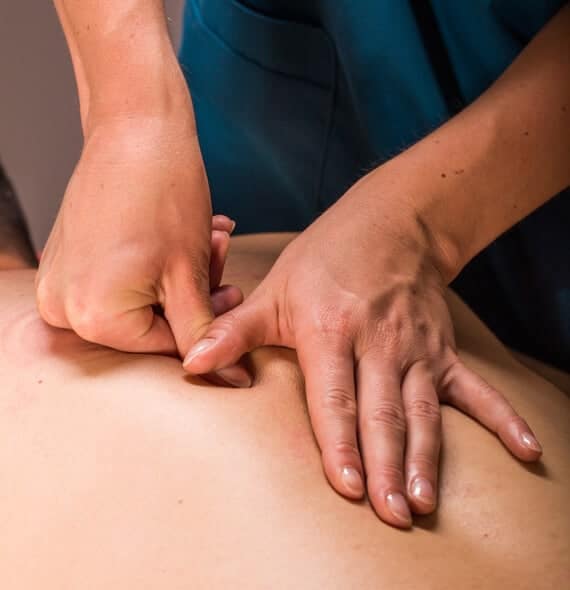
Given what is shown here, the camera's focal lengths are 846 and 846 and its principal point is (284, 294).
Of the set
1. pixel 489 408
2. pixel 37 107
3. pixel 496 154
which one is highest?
pixel 496 154

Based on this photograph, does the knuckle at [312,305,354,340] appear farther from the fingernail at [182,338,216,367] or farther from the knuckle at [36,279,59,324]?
the knuckle at [36,279,59,324]

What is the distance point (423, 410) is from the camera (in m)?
0.62

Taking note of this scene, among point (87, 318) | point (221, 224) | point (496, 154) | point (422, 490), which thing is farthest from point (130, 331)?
point (496, 154)

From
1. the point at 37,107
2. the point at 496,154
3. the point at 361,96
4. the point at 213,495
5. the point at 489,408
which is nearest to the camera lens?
the point at 213,495

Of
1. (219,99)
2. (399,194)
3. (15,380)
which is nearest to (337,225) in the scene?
(399,194)

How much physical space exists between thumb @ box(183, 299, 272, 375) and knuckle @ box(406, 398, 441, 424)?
0.12 metres

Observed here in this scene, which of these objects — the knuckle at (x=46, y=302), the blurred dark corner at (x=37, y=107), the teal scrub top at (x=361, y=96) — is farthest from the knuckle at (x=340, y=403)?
the blurred dark corner at (x=37, y=107)

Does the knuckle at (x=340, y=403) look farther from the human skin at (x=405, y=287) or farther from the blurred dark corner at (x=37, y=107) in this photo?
the blurred dark corner at (x=37, y=107)

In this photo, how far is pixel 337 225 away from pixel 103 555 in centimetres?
33

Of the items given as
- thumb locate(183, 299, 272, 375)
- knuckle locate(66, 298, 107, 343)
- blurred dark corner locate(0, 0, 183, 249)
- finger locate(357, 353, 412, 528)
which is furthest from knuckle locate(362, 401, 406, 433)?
blurred dark corner locate(0, 0, 183, 249)

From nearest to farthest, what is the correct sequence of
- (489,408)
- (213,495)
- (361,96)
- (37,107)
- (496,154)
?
1. (213,495)
2. (489,408)
3. (496,154)
4. (361,96)
5. (37,107)

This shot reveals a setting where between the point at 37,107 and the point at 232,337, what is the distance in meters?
1.13

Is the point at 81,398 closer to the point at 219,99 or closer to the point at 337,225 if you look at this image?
the point at 337,225

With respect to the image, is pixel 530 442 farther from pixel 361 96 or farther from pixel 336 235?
pixel 361 96
